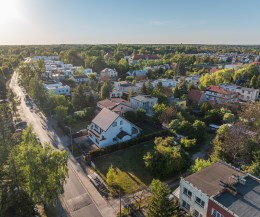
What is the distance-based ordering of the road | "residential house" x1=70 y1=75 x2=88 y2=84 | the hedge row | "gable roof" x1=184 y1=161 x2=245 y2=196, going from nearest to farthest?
"gable roof" x1=184 y1=161 x2=245 y2=196, the road, the hedge row, "residential house" x1=70 y1=75 x2=88 y2=84

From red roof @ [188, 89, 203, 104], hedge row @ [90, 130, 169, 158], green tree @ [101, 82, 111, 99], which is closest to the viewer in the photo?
hedge row @ [90, 130, 169, 158]

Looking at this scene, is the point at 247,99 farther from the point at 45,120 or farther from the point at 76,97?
the point at 45,120

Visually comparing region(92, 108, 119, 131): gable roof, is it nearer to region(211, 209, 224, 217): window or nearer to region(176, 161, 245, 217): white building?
region(176, 161, 245, 217): white building

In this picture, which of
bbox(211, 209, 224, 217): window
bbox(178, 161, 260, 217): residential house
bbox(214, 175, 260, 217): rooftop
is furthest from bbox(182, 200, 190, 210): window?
bbox(214, 175, 260, 217): rooftop

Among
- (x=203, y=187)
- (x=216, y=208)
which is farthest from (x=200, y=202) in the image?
(x=216, y=208)

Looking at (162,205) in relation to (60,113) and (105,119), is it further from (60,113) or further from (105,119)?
(60,113)

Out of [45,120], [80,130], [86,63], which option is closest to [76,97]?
[45,120]
